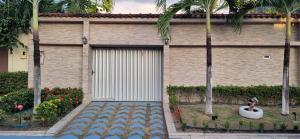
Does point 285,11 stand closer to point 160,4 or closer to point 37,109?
point 160,4

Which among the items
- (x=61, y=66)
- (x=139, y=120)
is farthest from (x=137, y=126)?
(x=61, y=66)

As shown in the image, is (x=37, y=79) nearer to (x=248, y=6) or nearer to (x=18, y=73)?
(x=18, y=73)

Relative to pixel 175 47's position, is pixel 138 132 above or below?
below

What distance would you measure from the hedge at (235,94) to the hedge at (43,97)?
12.7ft

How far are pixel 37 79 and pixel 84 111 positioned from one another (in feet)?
6.83

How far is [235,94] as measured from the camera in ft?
36.2

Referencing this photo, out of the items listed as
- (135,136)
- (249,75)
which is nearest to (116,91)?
(135,136)

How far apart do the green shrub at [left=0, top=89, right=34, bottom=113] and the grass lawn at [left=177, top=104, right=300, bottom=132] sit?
5.77 metres

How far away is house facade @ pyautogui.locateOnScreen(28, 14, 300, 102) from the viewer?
37.2ft

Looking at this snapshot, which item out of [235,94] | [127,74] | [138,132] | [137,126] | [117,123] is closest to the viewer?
[138,132]

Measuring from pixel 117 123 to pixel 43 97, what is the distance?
393 cm

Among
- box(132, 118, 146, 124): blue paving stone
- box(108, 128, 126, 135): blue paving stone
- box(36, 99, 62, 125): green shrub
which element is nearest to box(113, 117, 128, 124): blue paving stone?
box(132, 118, 146, 124): blue paving stone

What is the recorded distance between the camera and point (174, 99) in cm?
1086

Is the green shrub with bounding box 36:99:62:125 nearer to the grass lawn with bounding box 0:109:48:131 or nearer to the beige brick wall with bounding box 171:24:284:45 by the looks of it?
the grass lawn with bounding box 0:109:48:131
